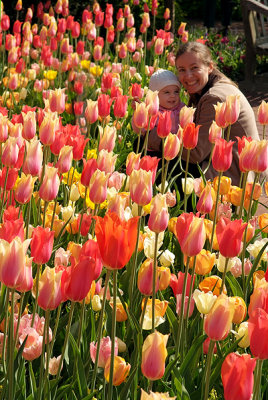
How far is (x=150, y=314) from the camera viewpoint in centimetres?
177

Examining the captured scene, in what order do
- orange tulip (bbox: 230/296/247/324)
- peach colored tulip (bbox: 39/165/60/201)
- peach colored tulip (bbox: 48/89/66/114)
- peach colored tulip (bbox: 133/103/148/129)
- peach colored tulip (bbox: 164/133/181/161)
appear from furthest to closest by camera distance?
peach colored tulip (bbox: 48/89/66/114)
peach colored tulip (bbox: 133/103/148/129)
peach colored tulip (bbox: 164/133/181/161)
peach colored tulip (bbox: 39/165/60/201)
orange tulip (bbox: 230/296/247/324)

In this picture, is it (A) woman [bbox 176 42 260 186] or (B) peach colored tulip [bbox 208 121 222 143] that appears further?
(A) woman [bbox 176 42 260 186]

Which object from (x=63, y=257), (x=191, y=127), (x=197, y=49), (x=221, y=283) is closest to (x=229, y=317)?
(x=221, y=283)

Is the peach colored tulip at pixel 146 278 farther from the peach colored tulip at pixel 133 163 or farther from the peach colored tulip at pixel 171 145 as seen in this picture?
the peach colored tulip at pixel 171 145

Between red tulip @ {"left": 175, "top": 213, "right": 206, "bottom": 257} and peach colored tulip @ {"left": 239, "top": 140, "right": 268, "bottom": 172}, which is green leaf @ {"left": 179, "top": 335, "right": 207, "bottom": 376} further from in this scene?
peach colored tulip @ {"left": 239, "top": 140, "right": 268, "bottom": 172}

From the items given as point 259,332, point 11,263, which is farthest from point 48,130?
point 259,332

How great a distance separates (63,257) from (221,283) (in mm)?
456

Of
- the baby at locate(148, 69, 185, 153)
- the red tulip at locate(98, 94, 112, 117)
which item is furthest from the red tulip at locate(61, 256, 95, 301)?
the baby at locate(148, 69, 185, 153)

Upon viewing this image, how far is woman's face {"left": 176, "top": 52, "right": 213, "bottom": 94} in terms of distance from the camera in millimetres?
3988

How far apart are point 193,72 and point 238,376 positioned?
121 inches

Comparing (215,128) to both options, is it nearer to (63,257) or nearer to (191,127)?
(191,127)

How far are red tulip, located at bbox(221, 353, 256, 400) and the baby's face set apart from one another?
3.13 metres

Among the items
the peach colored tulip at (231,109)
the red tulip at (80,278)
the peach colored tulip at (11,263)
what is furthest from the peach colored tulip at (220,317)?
the peach colored tulip at (231,109)

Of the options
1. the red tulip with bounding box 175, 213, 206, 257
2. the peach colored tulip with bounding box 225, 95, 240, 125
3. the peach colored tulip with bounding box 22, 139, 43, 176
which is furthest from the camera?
the peach colored tulip with bounding box 225, 95, 240, 125
